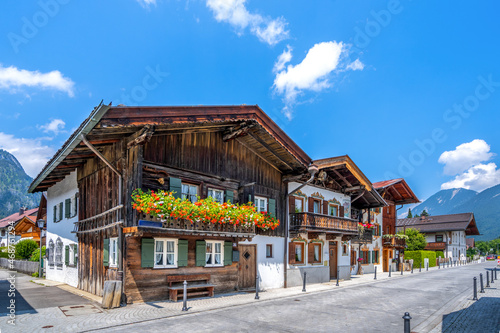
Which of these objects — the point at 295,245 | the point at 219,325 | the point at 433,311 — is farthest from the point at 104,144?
the point at 433,311

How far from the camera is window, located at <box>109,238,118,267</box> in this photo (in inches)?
599

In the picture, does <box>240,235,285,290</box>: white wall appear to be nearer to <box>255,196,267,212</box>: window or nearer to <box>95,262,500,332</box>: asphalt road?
<box>255,196,267,212</box>: window

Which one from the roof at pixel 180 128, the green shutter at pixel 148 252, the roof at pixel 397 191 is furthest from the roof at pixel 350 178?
the green shutter at pixel 148 252

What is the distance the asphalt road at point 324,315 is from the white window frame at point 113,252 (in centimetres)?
443

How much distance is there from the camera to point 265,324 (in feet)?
37.2

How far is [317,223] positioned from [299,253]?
2.08 meters

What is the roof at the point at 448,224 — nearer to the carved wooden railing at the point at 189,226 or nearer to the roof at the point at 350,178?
the roof at the point at 350,178

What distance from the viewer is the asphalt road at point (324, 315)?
10891 mm

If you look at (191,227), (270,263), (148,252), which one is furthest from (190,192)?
(270,263)

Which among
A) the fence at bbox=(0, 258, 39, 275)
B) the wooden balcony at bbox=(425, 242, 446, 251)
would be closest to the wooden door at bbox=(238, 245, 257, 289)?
the fence at bbox=(0, 258, 39, 275)

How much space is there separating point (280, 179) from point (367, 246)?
588 inches

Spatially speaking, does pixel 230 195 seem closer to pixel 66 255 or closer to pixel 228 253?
pixel 228 253

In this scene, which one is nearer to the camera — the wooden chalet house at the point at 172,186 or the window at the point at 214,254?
the wooden chalet house at the point at 172,186

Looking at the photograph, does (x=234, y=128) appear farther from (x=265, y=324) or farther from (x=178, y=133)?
(x=265, y=324)
